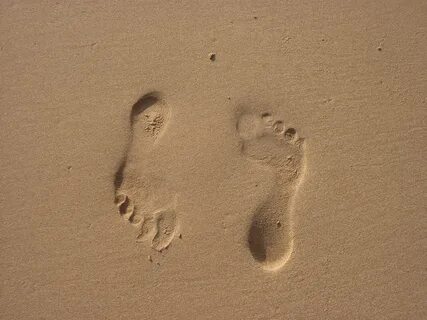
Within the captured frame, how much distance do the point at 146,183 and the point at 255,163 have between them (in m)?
0.47

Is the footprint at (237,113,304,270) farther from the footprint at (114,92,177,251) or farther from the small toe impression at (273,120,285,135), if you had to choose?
the footprint at (114,92,177,251)

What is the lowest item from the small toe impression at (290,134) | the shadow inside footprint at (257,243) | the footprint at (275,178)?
the shadow inside footprint at (257,243)

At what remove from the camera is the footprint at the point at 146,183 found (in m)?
1.57

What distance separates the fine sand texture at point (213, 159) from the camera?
5.12ft

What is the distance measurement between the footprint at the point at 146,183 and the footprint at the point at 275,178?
348 millimetres

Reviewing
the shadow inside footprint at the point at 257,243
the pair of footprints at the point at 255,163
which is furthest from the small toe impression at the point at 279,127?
the shadow inside footprint at the point at 257,243

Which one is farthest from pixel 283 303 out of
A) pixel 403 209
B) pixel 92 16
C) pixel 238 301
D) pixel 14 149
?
pixel 92 16

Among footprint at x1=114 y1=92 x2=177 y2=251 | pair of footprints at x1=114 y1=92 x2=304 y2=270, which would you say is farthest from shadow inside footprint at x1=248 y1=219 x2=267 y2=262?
footprint at x1=114 y1=92 x2=177 y2=251

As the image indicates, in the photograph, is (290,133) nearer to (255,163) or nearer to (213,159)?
(255,163)

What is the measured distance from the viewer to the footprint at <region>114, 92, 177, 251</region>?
1.57m

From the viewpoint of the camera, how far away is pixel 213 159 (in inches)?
63.7

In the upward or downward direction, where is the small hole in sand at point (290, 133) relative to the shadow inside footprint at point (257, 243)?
Answer: upward

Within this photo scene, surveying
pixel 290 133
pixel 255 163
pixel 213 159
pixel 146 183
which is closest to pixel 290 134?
pixel 290 133

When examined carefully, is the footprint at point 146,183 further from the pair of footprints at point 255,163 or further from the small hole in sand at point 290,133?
the small hole in sand at point 290,133
